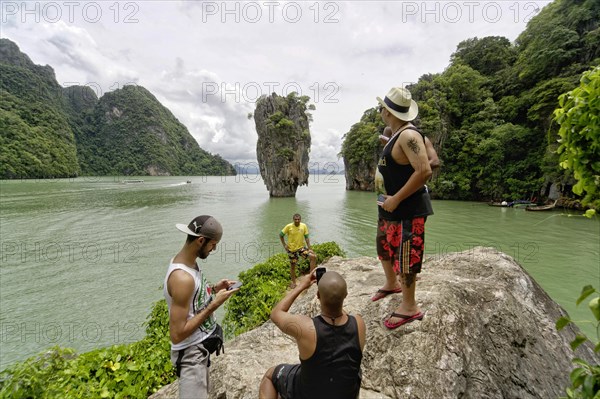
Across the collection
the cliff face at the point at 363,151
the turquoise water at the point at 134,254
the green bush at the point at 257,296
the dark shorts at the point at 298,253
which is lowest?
the turquoise water at the point at 134,254

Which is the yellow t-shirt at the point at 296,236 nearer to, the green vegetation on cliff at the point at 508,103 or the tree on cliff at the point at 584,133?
the tree on cliff at the point at 584,133

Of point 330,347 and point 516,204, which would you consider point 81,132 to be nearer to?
point 516,204

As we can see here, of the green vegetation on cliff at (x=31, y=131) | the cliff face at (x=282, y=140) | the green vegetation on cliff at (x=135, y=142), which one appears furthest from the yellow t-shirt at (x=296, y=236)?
the green vegetation on cliff at (x=135, y=142)

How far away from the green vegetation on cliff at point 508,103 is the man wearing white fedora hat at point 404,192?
24.7 m

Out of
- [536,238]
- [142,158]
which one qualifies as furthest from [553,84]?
[142,158]

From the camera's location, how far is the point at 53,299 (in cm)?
914

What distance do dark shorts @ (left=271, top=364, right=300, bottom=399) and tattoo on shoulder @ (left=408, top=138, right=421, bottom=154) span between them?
2137mm

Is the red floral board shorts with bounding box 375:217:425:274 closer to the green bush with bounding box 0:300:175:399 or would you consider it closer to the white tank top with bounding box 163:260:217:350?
the white tank top with bounding box 163:260:217:350

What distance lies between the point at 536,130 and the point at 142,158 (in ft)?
456

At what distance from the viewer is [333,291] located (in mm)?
1938

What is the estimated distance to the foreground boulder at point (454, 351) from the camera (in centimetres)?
257

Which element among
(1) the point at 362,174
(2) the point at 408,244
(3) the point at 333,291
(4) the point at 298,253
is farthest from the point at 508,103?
(3) the point at 333,291

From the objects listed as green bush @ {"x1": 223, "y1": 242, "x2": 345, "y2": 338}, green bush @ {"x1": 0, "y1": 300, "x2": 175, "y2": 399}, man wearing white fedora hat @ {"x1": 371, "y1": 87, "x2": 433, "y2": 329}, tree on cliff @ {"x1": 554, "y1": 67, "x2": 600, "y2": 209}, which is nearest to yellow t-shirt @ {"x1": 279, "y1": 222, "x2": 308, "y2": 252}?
green bush @ {"x1": 223, "y1": 242, "x2": 345, "y2": 338}

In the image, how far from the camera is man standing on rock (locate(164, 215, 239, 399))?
7.22ft
